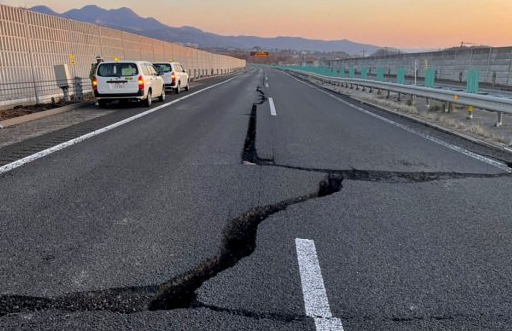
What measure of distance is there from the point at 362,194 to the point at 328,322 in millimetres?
2770

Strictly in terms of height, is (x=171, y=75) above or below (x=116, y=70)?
below

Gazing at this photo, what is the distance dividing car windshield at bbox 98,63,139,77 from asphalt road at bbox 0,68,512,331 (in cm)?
724

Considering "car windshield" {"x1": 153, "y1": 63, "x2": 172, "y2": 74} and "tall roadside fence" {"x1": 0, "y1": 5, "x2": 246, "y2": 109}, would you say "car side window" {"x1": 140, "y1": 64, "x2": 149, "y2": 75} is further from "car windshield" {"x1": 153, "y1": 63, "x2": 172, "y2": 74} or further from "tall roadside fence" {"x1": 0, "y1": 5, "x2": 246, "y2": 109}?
"car windshield" {"x1": 153, "y1": 63, "x2": 172, "y2": 74}

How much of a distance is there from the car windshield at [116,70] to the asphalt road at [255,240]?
23.8 feet

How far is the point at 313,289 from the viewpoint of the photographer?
9.44ft

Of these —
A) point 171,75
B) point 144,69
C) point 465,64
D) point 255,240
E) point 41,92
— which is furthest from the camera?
point 465,64

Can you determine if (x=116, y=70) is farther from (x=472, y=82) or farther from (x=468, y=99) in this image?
(x=472, y=82)

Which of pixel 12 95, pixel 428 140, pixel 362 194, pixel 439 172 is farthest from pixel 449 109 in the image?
pixel 12 95

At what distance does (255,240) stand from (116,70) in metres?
12.3

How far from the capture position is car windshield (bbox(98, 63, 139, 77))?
556 inches

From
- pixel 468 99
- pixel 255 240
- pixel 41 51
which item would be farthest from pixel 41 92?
pixel 468 99

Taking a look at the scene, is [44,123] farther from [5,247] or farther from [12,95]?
[5,247]

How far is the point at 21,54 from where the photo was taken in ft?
45.5

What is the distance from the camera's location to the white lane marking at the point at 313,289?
2525 mm
